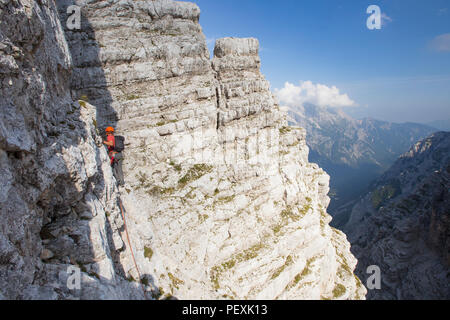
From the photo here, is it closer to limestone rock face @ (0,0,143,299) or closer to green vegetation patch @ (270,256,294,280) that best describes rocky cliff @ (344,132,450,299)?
green vegetation patch @ (270,256,294,280)

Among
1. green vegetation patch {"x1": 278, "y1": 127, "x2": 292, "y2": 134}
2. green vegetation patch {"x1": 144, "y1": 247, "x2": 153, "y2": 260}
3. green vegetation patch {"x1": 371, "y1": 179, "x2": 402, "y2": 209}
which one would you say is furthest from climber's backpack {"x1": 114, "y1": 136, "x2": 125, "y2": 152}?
green vegetation patch {"x1": 371, "y1": 179, "x2": 402, "y2": 209}

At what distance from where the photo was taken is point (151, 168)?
2352 cm

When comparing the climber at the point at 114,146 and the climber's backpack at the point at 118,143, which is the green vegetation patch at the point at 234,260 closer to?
the climber at the point at 114,146

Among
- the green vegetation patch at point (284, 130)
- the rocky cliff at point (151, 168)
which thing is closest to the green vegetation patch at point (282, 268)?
the rocky cliff at point (151, 168)

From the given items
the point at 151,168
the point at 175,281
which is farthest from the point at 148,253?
the point at 151,168

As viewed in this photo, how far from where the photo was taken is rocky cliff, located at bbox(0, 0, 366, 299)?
8.83 meters

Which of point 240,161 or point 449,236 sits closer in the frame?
point 240,161

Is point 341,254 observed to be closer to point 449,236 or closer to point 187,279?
point 187,279

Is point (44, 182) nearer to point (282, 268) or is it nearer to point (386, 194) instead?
point (282, 268)

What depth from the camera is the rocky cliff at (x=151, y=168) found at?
8.83 m

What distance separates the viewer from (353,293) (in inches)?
1443
